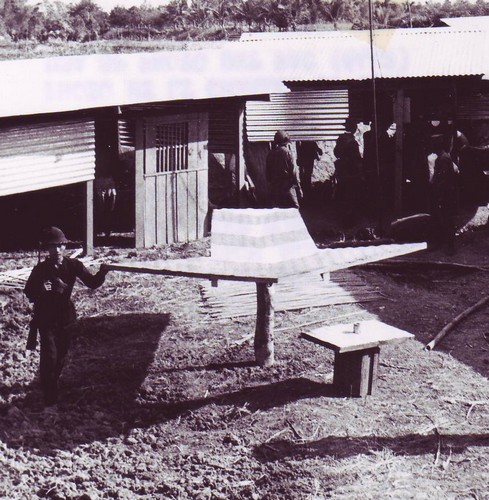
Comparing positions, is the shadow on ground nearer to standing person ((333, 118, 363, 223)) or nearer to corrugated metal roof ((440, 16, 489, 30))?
standing person ((333, 118, 363, 223))

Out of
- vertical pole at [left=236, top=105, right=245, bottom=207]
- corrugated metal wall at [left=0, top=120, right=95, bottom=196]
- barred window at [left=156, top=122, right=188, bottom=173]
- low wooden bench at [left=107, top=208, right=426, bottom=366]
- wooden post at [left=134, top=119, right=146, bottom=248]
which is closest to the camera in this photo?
low wooden bench at [left=107, top=208, right=426, bottom=366]

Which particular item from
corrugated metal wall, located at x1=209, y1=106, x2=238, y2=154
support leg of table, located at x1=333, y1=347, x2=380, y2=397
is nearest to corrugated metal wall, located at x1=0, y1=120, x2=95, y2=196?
corrugated metal wall, located at x1=209, y1=106, x2=238, y2=154

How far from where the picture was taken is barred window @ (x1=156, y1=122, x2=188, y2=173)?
15484 millimetres

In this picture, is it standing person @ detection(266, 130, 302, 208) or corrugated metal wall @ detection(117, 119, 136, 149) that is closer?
standing person @ detection(266, 130, 302, 208)

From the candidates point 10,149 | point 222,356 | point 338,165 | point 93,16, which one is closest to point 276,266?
point 222,356

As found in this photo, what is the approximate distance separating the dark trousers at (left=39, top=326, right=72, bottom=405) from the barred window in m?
6.84

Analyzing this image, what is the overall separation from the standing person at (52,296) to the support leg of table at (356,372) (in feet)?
8.27

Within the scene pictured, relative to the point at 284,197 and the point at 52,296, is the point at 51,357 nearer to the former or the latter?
the point at 52,296

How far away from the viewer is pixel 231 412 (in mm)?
8914

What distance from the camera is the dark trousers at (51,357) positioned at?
8.88 meters

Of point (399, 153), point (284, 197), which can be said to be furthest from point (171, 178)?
point (399, 153)

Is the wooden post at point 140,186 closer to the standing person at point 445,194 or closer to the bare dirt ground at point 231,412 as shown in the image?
the bare dirt ground at point 231,412

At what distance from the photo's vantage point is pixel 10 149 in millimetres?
13328

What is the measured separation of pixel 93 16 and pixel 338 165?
35.9 m
